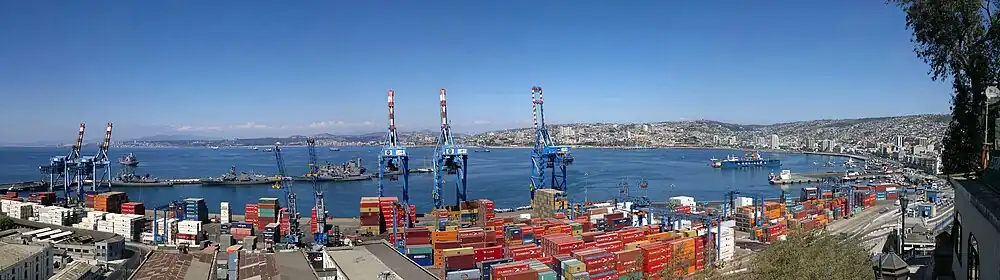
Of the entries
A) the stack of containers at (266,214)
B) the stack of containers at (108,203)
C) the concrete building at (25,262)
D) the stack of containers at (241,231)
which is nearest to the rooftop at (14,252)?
the concrete building at (25,262)

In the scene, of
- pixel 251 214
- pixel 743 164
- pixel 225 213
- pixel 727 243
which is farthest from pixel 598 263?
pixel 743 164

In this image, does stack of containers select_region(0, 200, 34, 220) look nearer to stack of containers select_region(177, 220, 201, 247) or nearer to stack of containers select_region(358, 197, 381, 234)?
stack of containers select_region(177, 220, 201, 247)

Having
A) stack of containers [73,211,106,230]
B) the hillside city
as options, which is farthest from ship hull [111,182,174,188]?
the hillside city

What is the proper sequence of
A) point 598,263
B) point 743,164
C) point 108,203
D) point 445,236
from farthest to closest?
point 743,164 < point 108,203 < point 445,236 < point 598,263

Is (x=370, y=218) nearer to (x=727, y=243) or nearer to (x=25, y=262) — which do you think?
(x=25, y=262)

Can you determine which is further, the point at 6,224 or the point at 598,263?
the point at 6,224

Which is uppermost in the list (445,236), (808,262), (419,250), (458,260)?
(808,262)

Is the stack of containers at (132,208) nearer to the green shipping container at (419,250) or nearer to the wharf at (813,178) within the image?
the green shipping container at (419,250)
